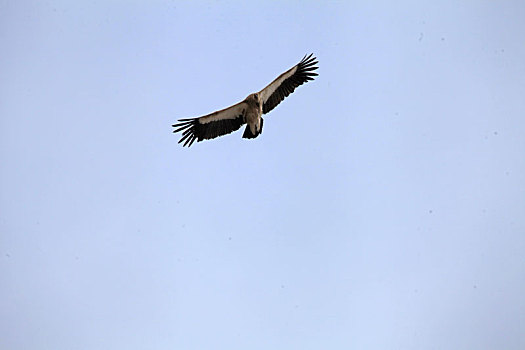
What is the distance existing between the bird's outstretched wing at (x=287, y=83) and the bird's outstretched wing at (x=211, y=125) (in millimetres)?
679

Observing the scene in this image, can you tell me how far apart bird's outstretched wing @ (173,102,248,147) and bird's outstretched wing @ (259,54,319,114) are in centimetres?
68

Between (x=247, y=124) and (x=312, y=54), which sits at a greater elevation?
(x=312, y=54)

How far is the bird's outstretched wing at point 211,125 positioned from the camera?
12.6 metres

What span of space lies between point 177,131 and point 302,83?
9.75ft

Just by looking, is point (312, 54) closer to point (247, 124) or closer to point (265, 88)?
point (265, 88)

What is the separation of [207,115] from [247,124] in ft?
3.22

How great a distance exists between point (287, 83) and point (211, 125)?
6.35 ft

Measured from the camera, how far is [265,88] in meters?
12.3

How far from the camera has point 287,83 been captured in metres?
12.7

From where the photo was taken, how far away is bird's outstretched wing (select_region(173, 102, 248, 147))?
12.6 meters

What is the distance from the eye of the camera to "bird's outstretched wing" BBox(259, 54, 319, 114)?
12.6 meters

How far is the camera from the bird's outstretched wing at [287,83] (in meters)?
12.6

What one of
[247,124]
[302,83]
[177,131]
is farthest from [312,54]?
[177,131]

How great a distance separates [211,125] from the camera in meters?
12.8
